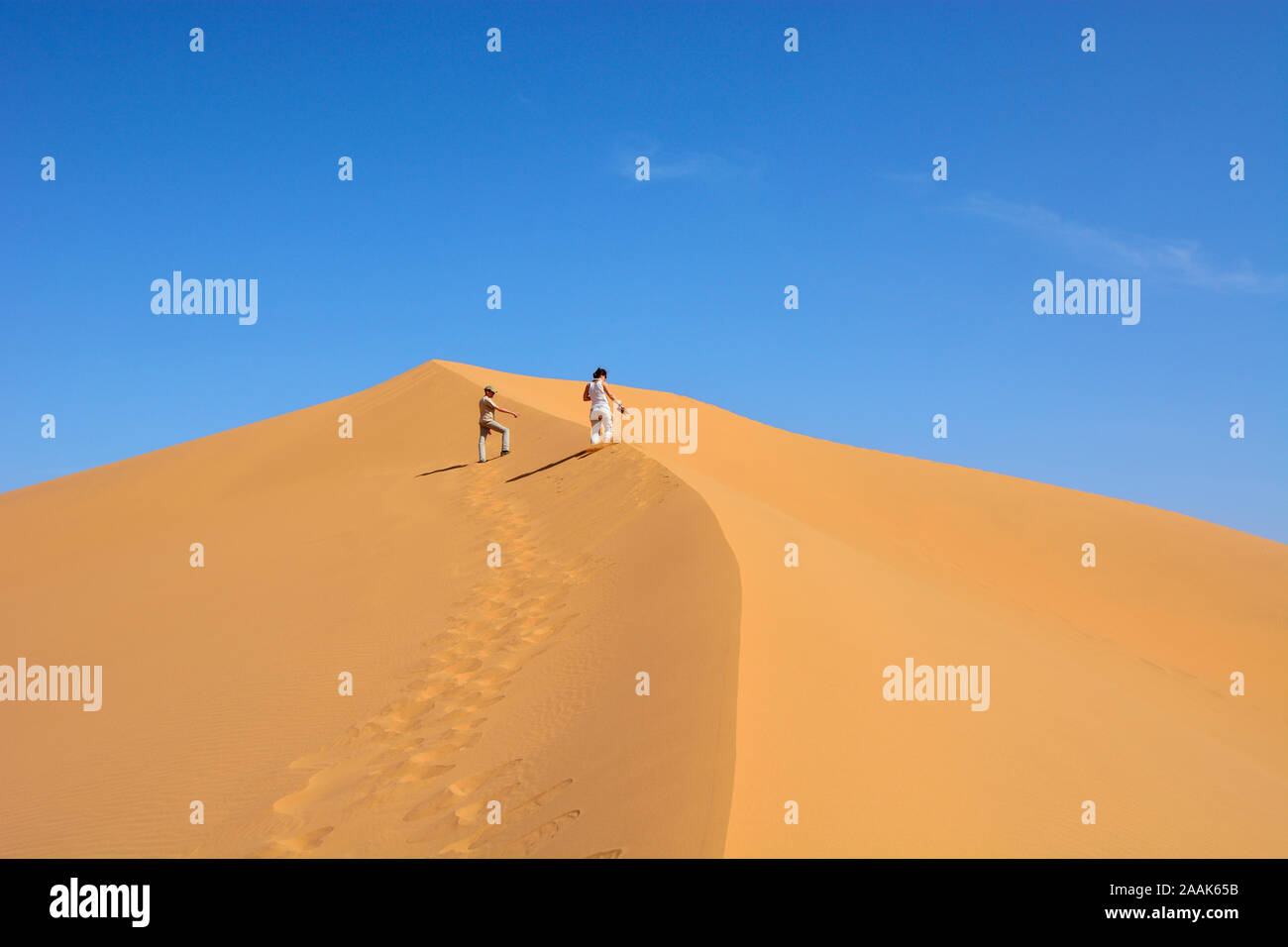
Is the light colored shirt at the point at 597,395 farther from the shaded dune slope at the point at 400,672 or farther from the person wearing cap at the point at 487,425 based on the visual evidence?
the person wearing cap at the point at 487,425

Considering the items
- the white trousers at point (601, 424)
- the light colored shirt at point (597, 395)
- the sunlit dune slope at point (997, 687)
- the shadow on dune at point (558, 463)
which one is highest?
the light colored shirt at point (597, 395)

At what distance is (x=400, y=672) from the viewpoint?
8.32 metres

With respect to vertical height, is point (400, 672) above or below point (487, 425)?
below

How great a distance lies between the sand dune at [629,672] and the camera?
15.9 feet

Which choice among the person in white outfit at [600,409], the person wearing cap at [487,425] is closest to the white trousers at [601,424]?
the person in white outfit at [600,409]

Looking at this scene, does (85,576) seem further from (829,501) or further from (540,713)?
(829,501)

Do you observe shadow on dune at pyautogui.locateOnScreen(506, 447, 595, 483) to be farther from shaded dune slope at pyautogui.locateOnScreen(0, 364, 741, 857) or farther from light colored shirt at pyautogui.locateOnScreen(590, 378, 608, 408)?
light colored shirt at pyautogui.locateOnScreen(590, 378, 608, 408)

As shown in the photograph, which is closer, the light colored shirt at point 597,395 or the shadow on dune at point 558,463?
the light colored shirt at point 597,395

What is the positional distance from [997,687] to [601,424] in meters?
8.78

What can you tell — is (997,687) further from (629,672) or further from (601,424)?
(601,424)

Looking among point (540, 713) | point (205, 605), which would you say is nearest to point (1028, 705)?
point (540, 713)

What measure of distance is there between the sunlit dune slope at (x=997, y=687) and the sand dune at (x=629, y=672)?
0.03 m

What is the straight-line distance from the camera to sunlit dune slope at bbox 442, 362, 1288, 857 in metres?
4.58

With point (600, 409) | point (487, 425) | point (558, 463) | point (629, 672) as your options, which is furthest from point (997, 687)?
point (487, 425)
